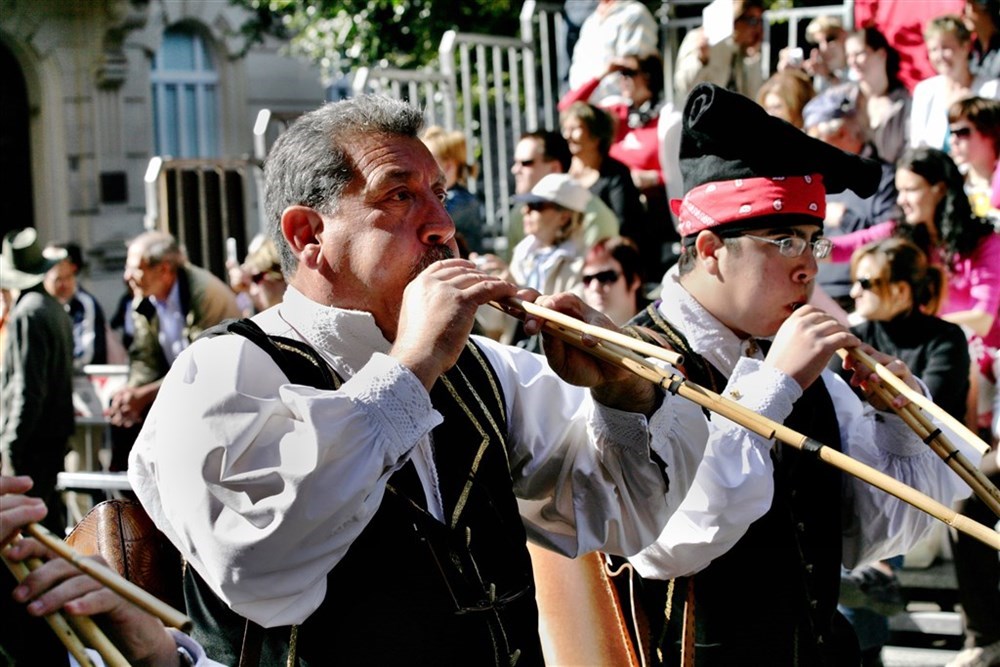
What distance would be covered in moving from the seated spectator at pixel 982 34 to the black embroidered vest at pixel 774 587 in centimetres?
519

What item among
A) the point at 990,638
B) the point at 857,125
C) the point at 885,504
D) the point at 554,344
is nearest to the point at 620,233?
the point at 857,125

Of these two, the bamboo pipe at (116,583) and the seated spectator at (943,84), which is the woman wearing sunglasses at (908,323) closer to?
the seated spectator at (943,84)

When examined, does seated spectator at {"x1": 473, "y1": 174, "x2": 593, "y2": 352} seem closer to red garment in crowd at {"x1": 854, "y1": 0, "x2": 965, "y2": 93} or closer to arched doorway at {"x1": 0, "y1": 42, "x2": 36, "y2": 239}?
red garment in crowd at {"x1": 854, "y1": 0, "x2": 965, "y2": 93}

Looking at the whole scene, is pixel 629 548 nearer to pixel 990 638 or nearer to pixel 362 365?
pixel 362 365

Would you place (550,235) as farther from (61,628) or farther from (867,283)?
(61,628)

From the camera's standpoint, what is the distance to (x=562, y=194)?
7.52 metres

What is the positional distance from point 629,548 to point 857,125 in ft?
17.6

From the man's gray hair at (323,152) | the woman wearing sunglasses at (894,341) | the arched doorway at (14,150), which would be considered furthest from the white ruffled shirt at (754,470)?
the arched doorway at (14,150)

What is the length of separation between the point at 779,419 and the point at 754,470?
4.7 inches

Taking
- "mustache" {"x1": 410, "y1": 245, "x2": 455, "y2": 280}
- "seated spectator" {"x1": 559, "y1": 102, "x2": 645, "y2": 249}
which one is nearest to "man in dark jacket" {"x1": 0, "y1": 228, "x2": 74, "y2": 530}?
"seated spectator" {"x1": 559, "y1": 102, "x2": 645, "y2": 249}

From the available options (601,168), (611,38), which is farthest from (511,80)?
(601,168)

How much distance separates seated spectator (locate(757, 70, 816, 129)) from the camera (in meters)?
7.81

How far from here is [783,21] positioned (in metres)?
11.0

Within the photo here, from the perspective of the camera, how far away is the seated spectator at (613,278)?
606 centimetres
